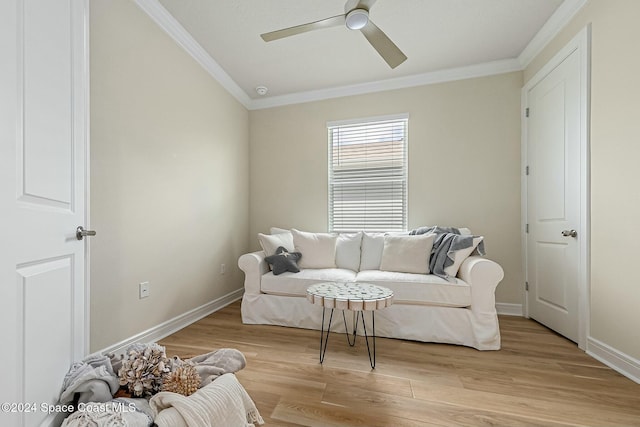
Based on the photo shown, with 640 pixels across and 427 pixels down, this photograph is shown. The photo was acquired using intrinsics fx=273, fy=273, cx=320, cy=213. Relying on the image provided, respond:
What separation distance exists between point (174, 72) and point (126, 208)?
1.34 m

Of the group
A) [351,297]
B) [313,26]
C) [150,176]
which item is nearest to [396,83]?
[313,26]

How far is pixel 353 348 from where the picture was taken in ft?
7.07

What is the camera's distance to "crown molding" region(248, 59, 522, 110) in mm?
2961

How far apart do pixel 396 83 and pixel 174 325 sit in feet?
11.5

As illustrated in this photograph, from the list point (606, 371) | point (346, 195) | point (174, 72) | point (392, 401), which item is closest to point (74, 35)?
point (174, 72)

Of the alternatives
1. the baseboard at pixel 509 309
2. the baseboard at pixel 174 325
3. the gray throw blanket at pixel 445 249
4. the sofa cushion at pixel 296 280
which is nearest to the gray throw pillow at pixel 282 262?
the sofa cushion at pixel 296 280

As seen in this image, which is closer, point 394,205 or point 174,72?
point 174,72

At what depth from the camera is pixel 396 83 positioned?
3.28 metres

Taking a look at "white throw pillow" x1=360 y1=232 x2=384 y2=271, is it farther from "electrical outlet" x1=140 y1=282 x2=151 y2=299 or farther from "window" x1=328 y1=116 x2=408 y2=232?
"electrical outlet" x1=140 y1=282 x2=151 y2=299

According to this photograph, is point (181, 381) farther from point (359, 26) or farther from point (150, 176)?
point (359, 26)

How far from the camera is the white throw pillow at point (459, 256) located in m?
2.41

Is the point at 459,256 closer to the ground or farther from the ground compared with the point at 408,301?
farther from the ground

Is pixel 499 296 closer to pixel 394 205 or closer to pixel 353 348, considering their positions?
pixel 394 205

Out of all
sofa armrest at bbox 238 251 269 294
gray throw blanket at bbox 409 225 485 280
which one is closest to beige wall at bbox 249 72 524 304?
gray throw blanket at bbox 409 225 485 280
